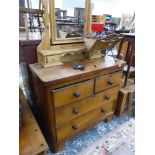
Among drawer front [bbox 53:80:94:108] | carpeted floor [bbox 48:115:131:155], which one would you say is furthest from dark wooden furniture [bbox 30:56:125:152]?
carpeted floor [bbox 48:115:131:155]

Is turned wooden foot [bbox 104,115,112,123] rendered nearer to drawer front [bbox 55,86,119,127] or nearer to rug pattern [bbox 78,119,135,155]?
rug pattern [bbox 78,119,135,155]

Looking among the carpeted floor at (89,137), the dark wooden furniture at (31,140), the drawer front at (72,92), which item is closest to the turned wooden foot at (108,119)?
the carpeted floor at (89,137)

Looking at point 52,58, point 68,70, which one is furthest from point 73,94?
point 52,58

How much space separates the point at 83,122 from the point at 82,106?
0.70ft

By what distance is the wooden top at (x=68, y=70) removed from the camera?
988 millimetres

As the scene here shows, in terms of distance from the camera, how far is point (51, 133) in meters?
1.18

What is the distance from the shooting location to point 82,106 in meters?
1.24

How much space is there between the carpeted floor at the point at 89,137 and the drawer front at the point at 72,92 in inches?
21.9

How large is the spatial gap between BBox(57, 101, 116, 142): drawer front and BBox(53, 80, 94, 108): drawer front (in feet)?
0.85

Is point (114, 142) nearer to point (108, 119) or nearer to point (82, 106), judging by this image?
point (108, 119)
